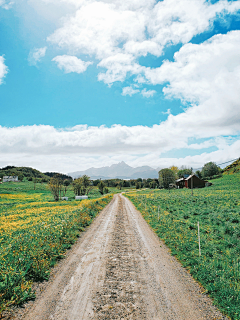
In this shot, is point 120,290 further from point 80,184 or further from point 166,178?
point 166,178

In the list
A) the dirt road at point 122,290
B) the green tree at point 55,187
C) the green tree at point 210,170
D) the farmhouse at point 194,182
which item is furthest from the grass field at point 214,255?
the green tree at point 210,170

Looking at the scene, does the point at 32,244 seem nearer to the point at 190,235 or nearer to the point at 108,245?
the point at 108,245

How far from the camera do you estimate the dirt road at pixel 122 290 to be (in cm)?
569

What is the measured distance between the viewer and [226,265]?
851 cm

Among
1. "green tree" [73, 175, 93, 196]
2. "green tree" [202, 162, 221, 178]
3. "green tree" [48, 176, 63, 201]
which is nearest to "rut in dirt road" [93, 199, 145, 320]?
"green tree" [48, 176, 63, 201]

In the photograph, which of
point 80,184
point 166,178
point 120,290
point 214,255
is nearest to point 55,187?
point 80,184

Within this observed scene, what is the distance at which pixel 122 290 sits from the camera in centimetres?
685

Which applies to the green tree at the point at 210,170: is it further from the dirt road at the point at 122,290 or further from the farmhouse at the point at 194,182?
the dirt road at the point at 122,290

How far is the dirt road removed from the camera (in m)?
5.69

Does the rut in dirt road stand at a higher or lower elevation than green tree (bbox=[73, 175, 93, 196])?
lower

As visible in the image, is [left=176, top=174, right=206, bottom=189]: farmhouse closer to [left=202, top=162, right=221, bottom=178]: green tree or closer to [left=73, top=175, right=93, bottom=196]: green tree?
[left=202, top=162, right=221, bottom=178]: green tree

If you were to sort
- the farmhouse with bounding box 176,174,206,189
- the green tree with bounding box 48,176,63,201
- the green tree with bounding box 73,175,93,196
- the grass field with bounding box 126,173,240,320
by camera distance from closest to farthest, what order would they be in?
the grass field with bounding box 126,173,240,320 → the green tree with bounding box 48,176,63,201 → the green tree with bounding box 73,175,93,196 → the farmhouse with bounding box 176,174,206,189

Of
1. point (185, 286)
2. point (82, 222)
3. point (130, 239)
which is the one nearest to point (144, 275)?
point (185, 286)

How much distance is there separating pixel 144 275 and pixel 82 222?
1121 cm
